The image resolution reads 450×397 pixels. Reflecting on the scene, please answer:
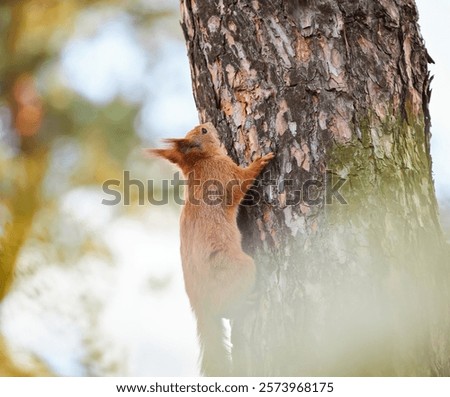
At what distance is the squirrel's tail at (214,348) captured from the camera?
2848 millimetres

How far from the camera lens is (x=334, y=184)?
2.45 m

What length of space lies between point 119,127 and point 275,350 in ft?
7.72

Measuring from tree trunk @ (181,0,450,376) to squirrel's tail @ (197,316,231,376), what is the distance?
21 centimetres

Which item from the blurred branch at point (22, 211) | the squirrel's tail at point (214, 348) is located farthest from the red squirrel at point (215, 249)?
the blurred branch at point (22, 211)

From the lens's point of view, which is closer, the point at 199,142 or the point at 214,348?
the point at 214,348

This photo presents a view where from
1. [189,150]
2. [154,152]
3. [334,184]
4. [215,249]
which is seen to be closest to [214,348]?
[215,249]

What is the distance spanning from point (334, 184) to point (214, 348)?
0.98m

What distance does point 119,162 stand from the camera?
4.18 metres

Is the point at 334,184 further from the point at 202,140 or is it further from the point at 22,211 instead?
the point at 22,211

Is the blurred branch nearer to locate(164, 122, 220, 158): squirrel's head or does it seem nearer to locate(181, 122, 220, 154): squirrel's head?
locate(164, 122, 220, 158): squirrel's head

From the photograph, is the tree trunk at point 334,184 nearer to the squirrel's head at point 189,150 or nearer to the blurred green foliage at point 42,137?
the squirrel's head at point 189,150

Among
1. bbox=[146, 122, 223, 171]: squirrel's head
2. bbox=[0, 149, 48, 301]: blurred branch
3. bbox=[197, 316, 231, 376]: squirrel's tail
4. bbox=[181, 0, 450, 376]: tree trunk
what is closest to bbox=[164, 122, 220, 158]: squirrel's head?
bbox=[146, 122, 223, 171]: squirrel's head

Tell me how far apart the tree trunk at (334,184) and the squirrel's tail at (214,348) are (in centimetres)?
21

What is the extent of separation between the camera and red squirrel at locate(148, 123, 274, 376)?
2.71m
